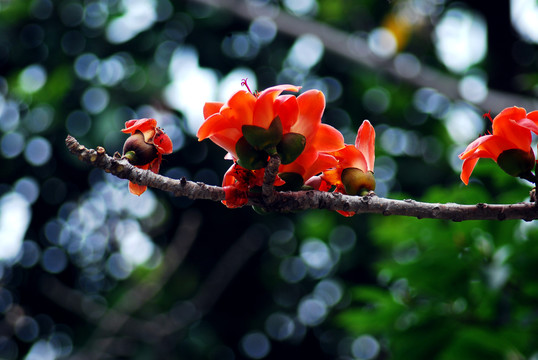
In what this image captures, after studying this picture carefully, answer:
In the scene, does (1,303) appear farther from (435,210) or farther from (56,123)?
(435,210)

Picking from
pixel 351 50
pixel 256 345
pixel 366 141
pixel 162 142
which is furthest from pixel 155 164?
pixel 256 345

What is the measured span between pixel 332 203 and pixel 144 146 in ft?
1.35

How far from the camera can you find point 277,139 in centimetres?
104

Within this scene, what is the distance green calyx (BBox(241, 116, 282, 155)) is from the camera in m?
1.03

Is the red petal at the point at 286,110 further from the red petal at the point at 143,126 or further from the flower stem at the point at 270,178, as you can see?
the red petal at the point at 143,126

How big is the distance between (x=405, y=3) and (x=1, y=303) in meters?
4.82

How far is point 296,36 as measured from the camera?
4.13 m

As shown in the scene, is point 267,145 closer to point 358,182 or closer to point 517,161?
point 358,182

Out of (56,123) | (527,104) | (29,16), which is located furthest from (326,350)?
(29,16)

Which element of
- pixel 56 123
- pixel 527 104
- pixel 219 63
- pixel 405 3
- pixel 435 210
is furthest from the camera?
pixel 405 3

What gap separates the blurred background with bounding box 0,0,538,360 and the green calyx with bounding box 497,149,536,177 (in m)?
2.45

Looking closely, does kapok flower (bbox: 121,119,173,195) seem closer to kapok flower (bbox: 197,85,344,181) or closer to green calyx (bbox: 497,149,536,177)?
kapok flower (bbox: 197,85,344,181)

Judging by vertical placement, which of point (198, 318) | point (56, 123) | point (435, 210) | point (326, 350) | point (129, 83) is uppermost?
point (435, 210)

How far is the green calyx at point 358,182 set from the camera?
1.15 metres
